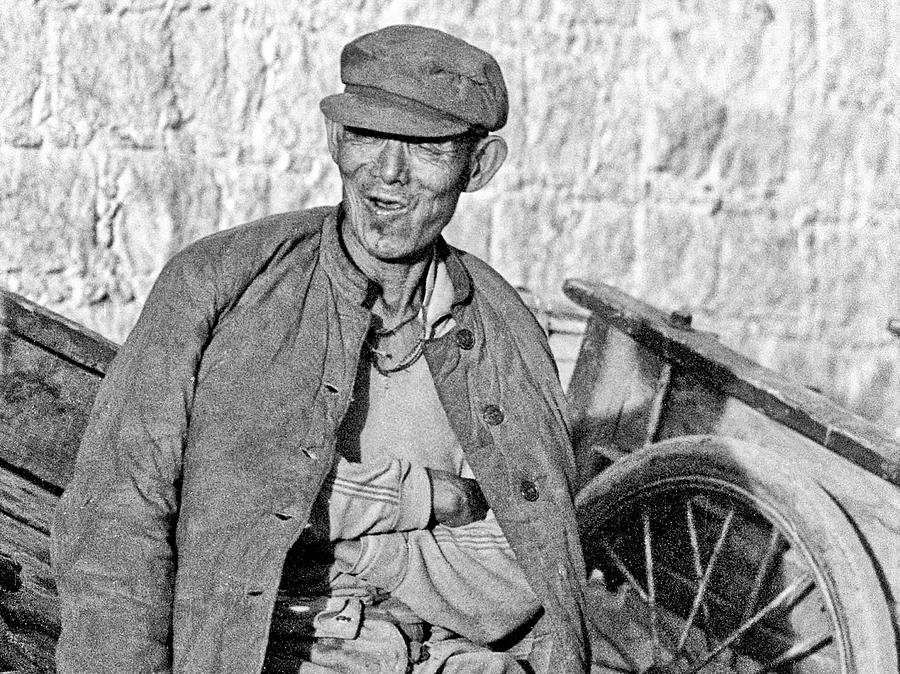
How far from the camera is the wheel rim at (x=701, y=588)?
3689 millimetres

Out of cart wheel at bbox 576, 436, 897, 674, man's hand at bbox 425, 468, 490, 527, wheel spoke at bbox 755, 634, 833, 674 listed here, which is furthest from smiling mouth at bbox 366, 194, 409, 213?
wheel spoke at bbox 755, 634, 833, 674

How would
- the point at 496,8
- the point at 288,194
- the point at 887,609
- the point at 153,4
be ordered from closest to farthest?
the point at 887,609 → the point at 153,4 → the point at 288,194 → the point at 496,8

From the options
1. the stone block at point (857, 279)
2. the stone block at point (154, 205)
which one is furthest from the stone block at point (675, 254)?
the stone block at point (154, 205)

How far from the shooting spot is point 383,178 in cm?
245

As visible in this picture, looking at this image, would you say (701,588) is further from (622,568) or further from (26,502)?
(26,502)

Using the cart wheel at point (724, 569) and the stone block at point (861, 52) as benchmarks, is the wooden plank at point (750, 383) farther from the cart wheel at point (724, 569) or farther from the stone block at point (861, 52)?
the stone block at point (861, 52)

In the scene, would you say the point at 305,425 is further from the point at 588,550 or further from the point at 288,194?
the point at 288,194

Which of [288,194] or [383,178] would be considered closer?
[383,178]

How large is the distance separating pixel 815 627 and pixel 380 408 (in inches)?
65.7

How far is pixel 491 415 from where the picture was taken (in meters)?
2.62

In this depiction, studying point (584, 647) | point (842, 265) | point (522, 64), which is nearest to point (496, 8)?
point (522, 64)

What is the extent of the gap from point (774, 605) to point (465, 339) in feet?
4.68

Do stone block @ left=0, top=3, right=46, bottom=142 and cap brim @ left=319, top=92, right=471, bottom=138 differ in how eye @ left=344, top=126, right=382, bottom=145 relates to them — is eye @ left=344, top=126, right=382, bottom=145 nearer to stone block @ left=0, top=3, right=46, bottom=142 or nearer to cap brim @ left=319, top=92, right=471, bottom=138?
cap brim @ left=319, top=92, right=471, bottom=138

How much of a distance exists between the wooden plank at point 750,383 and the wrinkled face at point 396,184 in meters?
1.53
